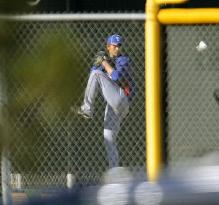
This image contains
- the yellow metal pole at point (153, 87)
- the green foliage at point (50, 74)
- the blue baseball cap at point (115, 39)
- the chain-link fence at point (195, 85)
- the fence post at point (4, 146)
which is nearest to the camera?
the green foliage at point (50, 74)

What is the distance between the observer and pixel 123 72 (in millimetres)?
8250

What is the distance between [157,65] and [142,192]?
3809mm

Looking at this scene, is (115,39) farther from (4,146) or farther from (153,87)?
(4,146)

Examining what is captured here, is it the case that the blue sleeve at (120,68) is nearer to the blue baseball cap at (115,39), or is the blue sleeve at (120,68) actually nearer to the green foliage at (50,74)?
the blue baseball cap at (115,39)

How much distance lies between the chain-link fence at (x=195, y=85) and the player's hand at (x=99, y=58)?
2.50ft

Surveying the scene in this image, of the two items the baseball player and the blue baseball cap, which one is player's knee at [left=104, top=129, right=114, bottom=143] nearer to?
the baseball player

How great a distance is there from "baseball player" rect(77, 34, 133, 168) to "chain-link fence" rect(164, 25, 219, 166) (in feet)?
2.09

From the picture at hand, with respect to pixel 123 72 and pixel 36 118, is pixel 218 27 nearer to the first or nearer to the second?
pixel 123 72

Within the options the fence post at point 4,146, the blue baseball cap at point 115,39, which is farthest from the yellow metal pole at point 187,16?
the fence post at point 4,146

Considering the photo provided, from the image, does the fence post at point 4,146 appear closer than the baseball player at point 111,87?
Yes

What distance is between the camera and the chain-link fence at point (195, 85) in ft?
24.8

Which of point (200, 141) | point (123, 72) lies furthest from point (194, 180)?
point (123, 72)

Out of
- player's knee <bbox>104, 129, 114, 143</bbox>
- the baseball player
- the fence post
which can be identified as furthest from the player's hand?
the fence post

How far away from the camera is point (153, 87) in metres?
7.11
